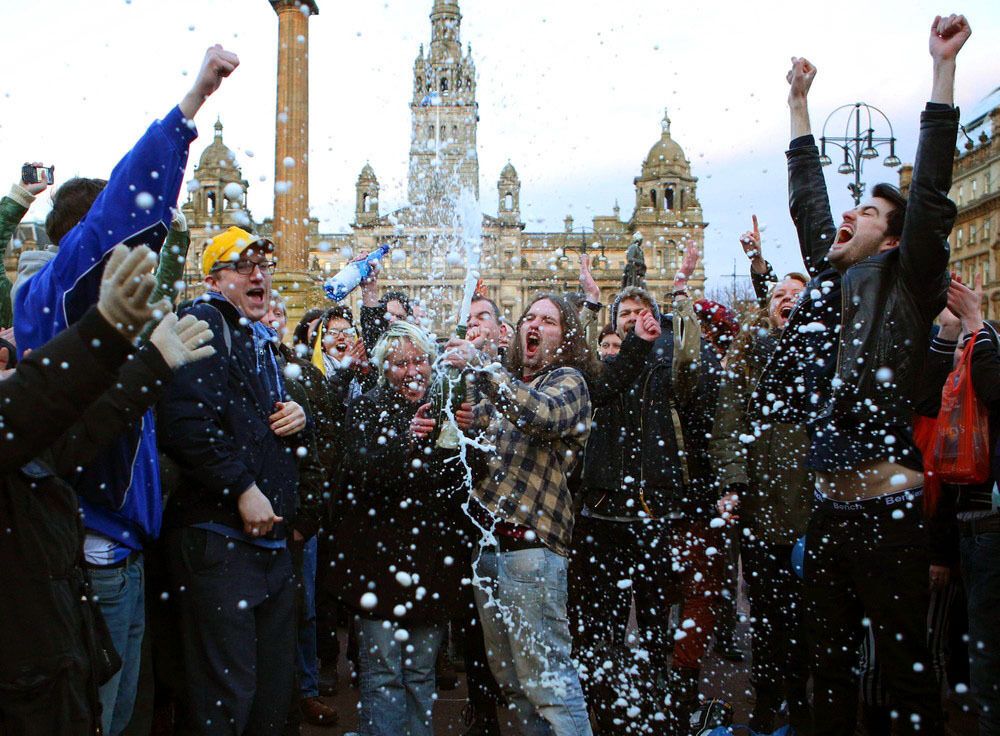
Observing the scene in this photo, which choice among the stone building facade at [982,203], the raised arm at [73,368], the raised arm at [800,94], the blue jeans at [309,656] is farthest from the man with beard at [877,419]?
the stone building facade at [982,203]

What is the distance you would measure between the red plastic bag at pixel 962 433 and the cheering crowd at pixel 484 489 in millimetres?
17

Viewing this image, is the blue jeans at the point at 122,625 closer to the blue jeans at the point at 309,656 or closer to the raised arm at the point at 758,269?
the blue jeans at the point at 309,656

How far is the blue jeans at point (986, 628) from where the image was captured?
444 cm

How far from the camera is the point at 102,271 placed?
3.17m

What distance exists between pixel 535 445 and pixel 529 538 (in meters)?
0.47

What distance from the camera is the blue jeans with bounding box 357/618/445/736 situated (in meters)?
4.14

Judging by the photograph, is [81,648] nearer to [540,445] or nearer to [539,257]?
[540,445]

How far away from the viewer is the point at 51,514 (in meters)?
2.71

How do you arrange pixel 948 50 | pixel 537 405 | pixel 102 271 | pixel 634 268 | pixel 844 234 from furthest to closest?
pixel 634 268
pixel 537 405
pixel 844 234
pixel 948 50
pixel 102 271

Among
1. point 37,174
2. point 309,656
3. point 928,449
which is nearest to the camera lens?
point 37,174

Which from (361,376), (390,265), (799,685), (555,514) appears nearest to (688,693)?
(799,685)

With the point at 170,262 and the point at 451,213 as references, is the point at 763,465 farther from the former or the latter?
the point at 451,213

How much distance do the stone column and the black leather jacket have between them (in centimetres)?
1825

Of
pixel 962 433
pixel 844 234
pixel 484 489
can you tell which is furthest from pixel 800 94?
pixel 484 489
